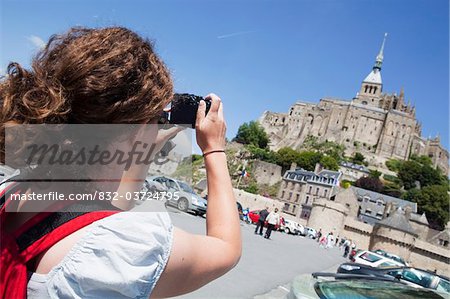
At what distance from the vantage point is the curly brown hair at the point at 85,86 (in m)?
1.19

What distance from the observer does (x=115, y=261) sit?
1.07 meters

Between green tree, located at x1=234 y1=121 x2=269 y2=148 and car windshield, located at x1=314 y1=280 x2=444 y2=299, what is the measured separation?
89788mm

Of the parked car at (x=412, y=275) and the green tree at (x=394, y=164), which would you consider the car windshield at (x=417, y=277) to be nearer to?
the parked car at (x=412, y=275)

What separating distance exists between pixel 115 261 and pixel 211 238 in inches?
13.7

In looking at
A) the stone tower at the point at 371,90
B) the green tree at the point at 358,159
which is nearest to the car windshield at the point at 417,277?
the green tree at the point at 358,159

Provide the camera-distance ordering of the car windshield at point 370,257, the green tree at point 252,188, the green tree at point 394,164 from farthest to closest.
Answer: the green tree at point 394,164
the green tree at point 252,188
the car windshield at point 370,257

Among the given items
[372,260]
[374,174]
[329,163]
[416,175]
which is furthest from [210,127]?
[416,175]

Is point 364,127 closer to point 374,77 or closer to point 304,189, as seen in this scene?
point 374,77

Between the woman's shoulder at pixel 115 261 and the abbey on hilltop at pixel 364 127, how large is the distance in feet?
296

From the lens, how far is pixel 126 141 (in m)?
1.32

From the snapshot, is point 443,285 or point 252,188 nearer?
point 443,285

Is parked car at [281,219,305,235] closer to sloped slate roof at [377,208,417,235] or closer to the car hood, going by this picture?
sloped slate roof at [377,208,417,235]

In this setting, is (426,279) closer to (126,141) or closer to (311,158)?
(126,141)

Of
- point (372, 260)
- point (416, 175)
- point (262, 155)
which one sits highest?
point (416, 175)
